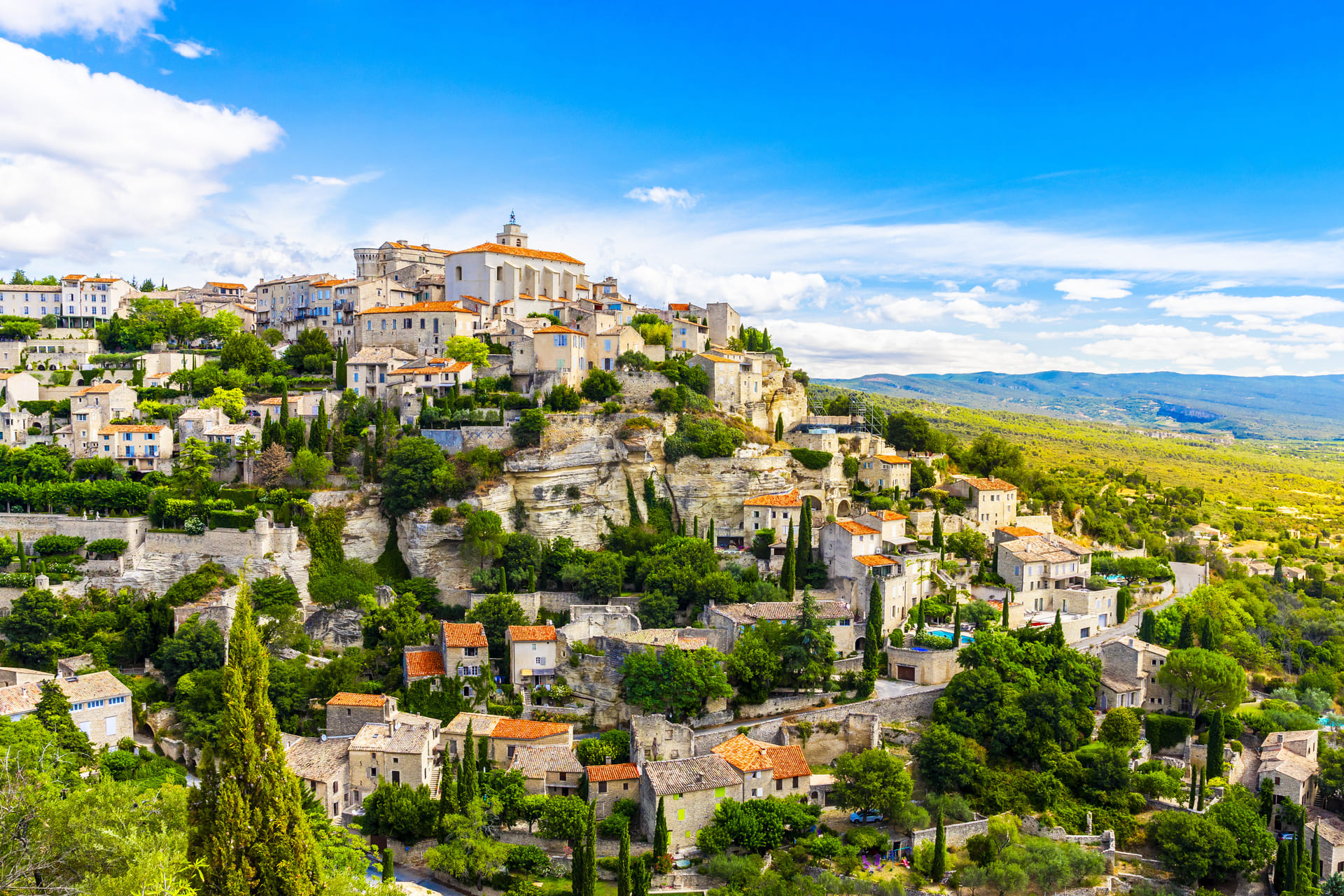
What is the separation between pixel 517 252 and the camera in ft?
236

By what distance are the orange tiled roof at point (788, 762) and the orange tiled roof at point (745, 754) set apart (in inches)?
11.4

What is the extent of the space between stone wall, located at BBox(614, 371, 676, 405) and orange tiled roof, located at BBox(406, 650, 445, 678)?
20665 millimetres

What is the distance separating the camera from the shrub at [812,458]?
56.4 m

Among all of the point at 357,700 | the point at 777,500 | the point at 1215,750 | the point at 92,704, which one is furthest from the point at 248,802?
the point at 1215,750

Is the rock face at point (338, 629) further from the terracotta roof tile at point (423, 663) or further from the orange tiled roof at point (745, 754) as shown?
the orange tiled roof at point (745, 754)

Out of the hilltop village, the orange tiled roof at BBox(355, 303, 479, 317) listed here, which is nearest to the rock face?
the hilltop village

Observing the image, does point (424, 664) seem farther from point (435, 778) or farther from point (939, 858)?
point (939, 858)

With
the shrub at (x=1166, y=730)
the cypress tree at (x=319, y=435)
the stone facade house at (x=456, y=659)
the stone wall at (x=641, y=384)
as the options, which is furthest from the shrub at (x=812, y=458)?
the cypress tree at (x=319, y=435)

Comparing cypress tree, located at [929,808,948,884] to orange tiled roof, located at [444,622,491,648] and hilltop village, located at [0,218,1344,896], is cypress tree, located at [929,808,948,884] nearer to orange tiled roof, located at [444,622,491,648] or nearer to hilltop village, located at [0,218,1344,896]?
hilltop village, located at [0,218,1344,896]

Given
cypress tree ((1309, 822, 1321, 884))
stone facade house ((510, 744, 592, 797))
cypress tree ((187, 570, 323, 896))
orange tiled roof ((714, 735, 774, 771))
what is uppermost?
cypress tree ((187, 570, 323, 896))

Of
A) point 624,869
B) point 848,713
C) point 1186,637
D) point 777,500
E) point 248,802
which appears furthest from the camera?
point 777,500

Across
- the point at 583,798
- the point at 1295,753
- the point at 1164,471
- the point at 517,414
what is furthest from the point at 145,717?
the point at 1164,471

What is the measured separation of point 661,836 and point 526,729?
7952 mm

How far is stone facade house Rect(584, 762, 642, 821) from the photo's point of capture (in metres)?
36.8
